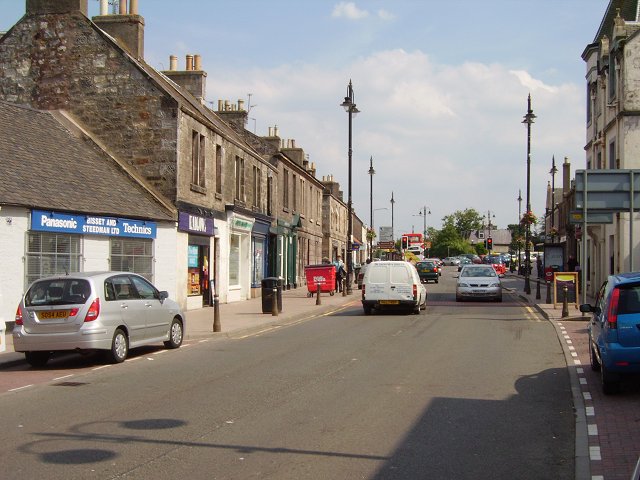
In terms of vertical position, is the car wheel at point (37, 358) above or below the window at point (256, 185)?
below

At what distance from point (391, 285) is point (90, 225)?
376 inches

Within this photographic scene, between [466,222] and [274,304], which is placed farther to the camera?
[466,222]

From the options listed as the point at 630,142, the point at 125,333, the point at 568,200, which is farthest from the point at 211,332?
the point at 568,200

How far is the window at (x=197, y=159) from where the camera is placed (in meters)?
26.1

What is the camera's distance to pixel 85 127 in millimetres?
24984

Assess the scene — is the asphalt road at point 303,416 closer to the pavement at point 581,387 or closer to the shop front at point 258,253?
the pavement at point 581,387

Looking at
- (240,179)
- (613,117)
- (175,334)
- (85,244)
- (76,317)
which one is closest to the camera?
(76,317)

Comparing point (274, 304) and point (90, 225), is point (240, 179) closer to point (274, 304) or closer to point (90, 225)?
point (274, 304)

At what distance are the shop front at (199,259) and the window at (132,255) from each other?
5.62 ft

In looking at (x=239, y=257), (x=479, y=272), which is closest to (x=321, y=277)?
(x=239, y=257)

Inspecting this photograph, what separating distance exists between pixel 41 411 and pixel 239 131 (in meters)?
31.9

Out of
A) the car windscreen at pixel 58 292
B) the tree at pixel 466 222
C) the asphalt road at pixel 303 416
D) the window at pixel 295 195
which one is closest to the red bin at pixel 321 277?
the window at pixel 295 195

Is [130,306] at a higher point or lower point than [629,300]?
lower

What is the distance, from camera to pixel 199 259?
2675 cm
